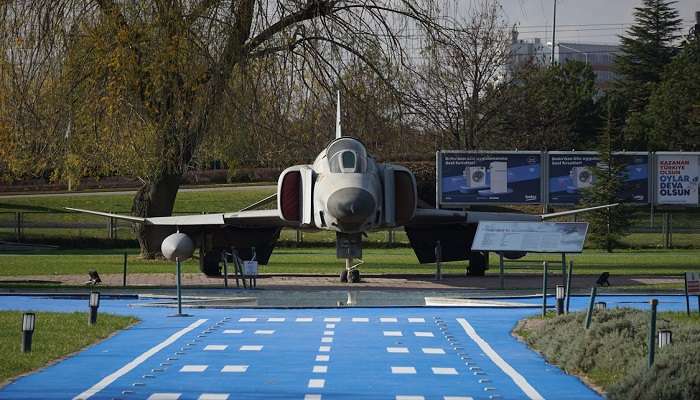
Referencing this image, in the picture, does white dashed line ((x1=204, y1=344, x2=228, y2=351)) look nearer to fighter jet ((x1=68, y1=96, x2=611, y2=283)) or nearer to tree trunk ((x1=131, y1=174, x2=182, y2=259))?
fighter jet ((x1=68, y1=96, x2=611, y2=283))

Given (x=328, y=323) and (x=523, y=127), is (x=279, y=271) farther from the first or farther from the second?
(x=523, y=127)

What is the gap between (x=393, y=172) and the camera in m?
27.4

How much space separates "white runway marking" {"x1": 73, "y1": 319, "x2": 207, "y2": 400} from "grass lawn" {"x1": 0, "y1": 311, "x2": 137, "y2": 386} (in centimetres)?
95

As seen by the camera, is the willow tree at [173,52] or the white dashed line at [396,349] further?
the willow tree at [173,52]

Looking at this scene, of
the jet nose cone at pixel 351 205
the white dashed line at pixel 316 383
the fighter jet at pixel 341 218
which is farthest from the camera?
the fighter jet at pixel 341 218

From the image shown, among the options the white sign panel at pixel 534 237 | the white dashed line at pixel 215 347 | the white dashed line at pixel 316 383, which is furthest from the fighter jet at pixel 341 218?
the white dashed line at pixel 316 383

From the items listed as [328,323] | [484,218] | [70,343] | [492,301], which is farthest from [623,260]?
[70,343]

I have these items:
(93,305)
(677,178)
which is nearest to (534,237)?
(93,305)

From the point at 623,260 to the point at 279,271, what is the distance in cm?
1365

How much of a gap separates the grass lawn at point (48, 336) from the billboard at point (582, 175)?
31.8 metres

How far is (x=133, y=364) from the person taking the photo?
13.7 metres

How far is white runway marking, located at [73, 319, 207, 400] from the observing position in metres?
11.5

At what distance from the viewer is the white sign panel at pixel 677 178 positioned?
1940 inches

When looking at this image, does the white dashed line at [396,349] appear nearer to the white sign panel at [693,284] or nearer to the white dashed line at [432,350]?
the white dashed line at [432,350]
